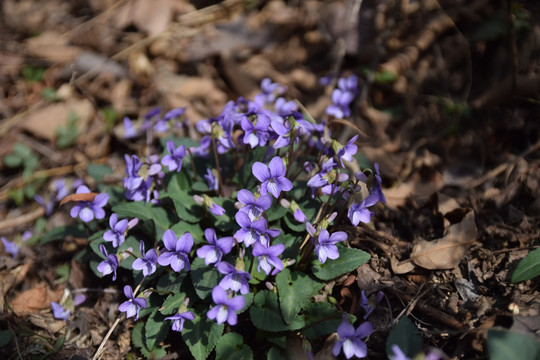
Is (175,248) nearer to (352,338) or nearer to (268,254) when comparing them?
(268,254)

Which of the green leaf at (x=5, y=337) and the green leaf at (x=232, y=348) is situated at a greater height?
the green leaf at (x=232, y=348)

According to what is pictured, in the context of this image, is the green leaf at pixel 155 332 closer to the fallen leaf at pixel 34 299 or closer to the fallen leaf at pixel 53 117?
the fallen leaf at pixel 34 299

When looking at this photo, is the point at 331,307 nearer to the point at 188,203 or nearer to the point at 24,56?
the point at 188,203

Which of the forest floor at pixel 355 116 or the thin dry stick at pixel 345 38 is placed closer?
the forest floor at pixel 355 116

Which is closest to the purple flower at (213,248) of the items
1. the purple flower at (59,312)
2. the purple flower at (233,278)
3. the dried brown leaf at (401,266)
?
the purple flower at (233,278)

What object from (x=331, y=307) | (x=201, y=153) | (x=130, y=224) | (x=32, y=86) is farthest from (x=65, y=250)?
(x=32, y=86)

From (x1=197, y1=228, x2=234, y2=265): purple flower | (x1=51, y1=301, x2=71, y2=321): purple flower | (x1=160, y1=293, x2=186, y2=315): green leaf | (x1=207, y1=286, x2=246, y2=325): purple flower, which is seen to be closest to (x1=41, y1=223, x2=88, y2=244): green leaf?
(x1=51, y1=301, x2=71, y2=321): purple flower

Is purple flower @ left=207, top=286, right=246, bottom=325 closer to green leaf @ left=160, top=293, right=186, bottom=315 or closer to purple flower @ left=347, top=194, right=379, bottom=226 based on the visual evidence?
green leaf @ left=160, top=293, right=186, bottom=315
